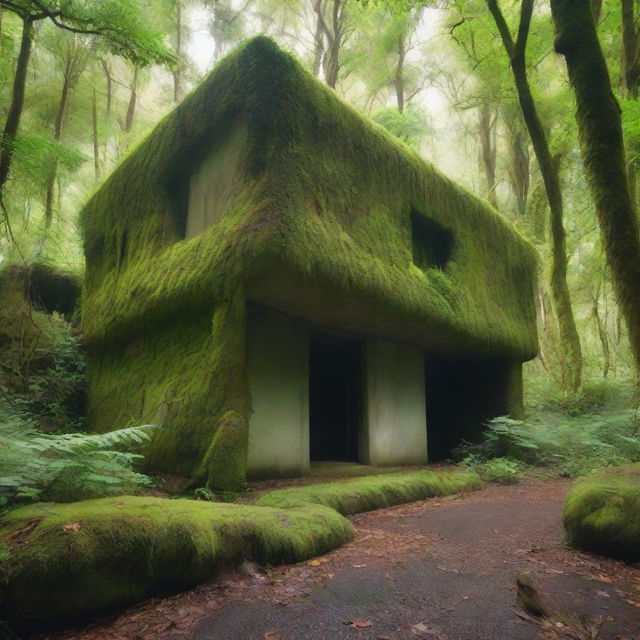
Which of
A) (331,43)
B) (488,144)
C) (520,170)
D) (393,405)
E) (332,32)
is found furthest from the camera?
(488,144)

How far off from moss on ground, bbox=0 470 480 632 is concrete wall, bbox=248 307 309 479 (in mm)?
2913

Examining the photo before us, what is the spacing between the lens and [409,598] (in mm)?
3072

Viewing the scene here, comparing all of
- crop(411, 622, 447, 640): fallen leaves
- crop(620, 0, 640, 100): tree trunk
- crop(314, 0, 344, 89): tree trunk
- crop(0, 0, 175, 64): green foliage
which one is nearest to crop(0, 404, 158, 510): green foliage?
crop(411, 622, 447, 640): fallen leaves

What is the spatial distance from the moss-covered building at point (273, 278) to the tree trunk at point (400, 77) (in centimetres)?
1191

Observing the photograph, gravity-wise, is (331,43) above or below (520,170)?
above

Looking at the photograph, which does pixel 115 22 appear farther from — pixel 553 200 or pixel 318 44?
pixel 553 200

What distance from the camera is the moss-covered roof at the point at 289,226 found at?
20.5 feet

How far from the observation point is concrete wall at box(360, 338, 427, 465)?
8922 mm

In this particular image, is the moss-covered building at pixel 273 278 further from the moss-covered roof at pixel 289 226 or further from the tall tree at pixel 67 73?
the tall tree at pixel 67 73

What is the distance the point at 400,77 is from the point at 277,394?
17.5 metres

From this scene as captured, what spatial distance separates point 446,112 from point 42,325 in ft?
70.3

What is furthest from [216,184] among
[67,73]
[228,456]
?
[67,73]

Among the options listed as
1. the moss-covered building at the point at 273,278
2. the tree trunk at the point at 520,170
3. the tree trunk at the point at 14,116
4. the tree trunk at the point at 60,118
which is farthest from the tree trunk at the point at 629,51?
the tree trunk at the point at 60,118

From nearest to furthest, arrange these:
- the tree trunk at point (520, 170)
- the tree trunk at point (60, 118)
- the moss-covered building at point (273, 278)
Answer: the moss-covered building at point (273, 278)
the tree trunk at point (60, 118)
the tree trunk at point (520, 170)
